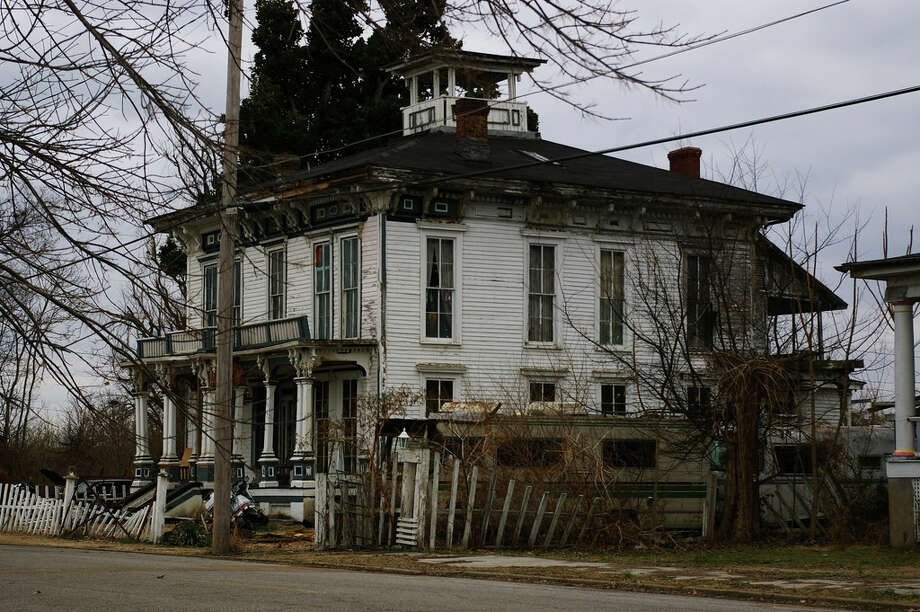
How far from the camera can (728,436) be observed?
25.0m

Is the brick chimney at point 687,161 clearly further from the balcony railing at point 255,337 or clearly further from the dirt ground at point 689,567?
the dirt ground at point 689,567

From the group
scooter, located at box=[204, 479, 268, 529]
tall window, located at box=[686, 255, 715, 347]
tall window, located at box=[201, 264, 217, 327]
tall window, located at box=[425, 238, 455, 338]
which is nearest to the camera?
scooter, located at box=[204, 479, 268, 529]

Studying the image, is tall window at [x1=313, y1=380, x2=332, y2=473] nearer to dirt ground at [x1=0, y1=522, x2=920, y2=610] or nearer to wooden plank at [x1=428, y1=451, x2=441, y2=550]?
dirt ground at [x1=0, y1=522, x2=920, y2=610]

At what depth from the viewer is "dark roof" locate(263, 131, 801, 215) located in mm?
31859

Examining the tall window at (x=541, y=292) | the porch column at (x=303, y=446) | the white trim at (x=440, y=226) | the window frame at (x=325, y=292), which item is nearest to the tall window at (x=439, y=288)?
the white trim at (x=440, y=226)

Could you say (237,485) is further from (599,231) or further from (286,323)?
(599,231)

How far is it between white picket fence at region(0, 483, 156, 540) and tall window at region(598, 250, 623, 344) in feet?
41.7

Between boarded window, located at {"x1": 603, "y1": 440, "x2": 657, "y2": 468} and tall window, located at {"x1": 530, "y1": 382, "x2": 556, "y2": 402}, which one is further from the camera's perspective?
tall window, located at {"x1": 530, "y1": 382, "x2": 556, "y2": 402}

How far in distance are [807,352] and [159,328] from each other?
62.1 feet

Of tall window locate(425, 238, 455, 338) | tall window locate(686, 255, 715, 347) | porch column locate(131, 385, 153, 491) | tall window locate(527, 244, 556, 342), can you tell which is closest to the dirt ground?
tall window locate(686, 255, 715, 347)

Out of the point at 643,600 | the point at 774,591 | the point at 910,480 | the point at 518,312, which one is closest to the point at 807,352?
the point at 910,480

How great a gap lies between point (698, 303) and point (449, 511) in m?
11.3

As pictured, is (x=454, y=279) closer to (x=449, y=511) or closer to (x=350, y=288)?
(x=350, y=288)

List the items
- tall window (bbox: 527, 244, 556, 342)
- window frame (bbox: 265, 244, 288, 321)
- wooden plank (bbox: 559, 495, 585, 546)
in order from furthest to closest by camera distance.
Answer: window frame (bbox: 265, 244, 288, 321) < tall window (bbox: 527, 244, 556, 342) < wooden plank (bbox: 559, 495, 585, 546)
